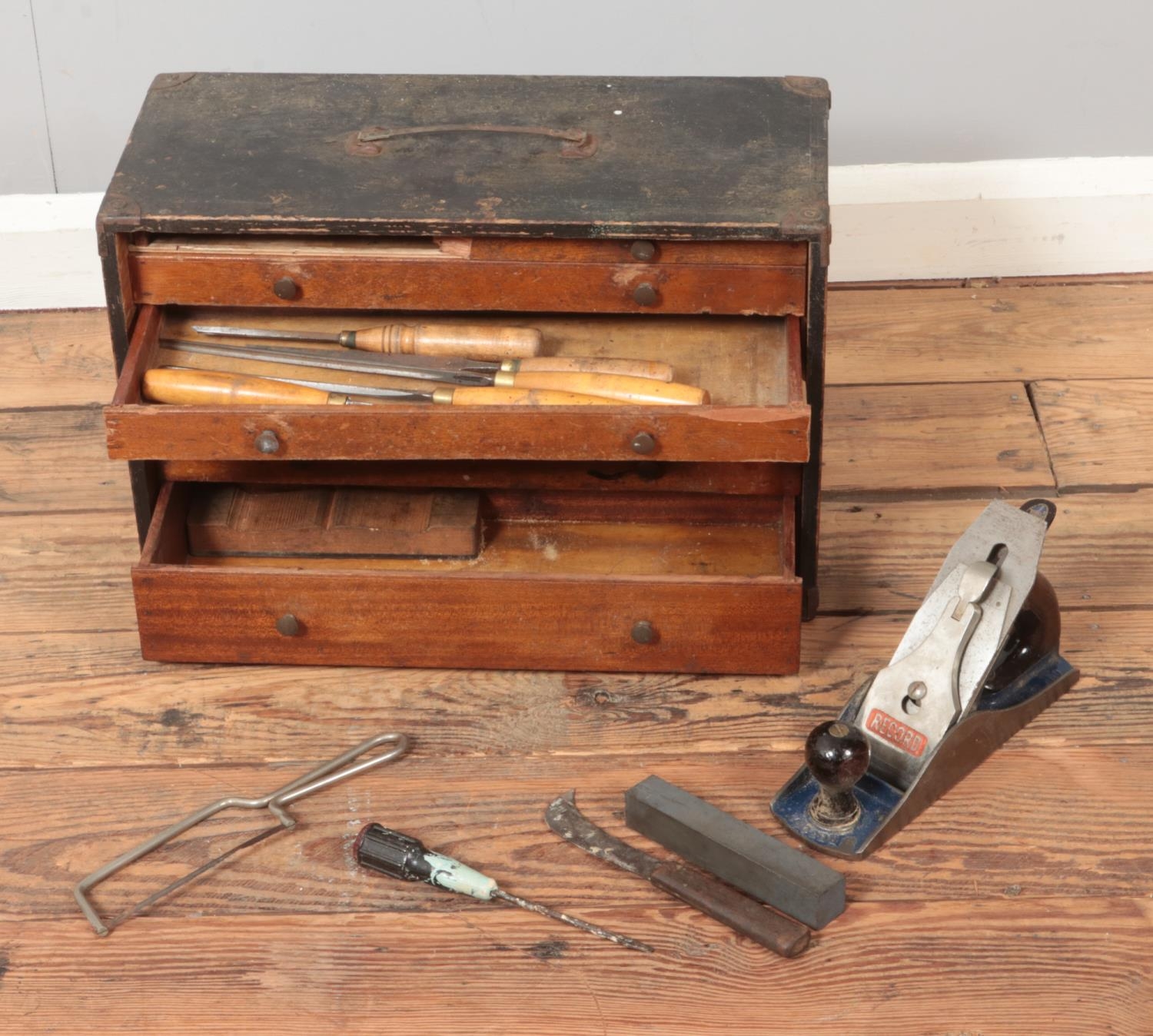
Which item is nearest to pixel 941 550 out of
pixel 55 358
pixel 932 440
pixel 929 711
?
pixel 932 440

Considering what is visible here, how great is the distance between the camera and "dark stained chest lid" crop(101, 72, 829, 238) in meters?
1.97

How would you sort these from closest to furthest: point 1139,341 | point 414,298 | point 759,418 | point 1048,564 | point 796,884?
point 796,884, point 759,418, point 414,298, point 1048,564, point 1139,341

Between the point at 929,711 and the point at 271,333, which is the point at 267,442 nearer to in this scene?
the point at 271,333

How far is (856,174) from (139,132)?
1207 mm

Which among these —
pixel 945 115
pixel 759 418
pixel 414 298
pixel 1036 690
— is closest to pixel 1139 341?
pixel 945 115

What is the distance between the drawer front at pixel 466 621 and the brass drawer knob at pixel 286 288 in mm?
332

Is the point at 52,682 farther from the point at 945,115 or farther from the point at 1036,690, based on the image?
the point at 945,115

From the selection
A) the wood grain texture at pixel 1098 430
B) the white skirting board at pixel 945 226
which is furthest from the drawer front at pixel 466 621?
the white skirting board at pixel 945 226

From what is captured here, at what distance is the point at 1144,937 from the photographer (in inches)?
70.2

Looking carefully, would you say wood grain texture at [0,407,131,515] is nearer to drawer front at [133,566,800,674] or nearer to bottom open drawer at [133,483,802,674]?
bottom open drawer at [133,483,802,674]

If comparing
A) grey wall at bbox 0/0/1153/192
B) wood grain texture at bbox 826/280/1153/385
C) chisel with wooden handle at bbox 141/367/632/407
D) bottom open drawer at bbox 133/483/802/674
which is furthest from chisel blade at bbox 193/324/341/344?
wood grain texture at bbox 826/280/1153/385

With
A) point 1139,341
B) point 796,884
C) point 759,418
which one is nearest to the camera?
point 796,884

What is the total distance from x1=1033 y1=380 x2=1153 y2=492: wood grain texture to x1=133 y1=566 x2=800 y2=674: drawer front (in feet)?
2.11

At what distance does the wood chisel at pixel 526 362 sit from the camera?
2.03 m
